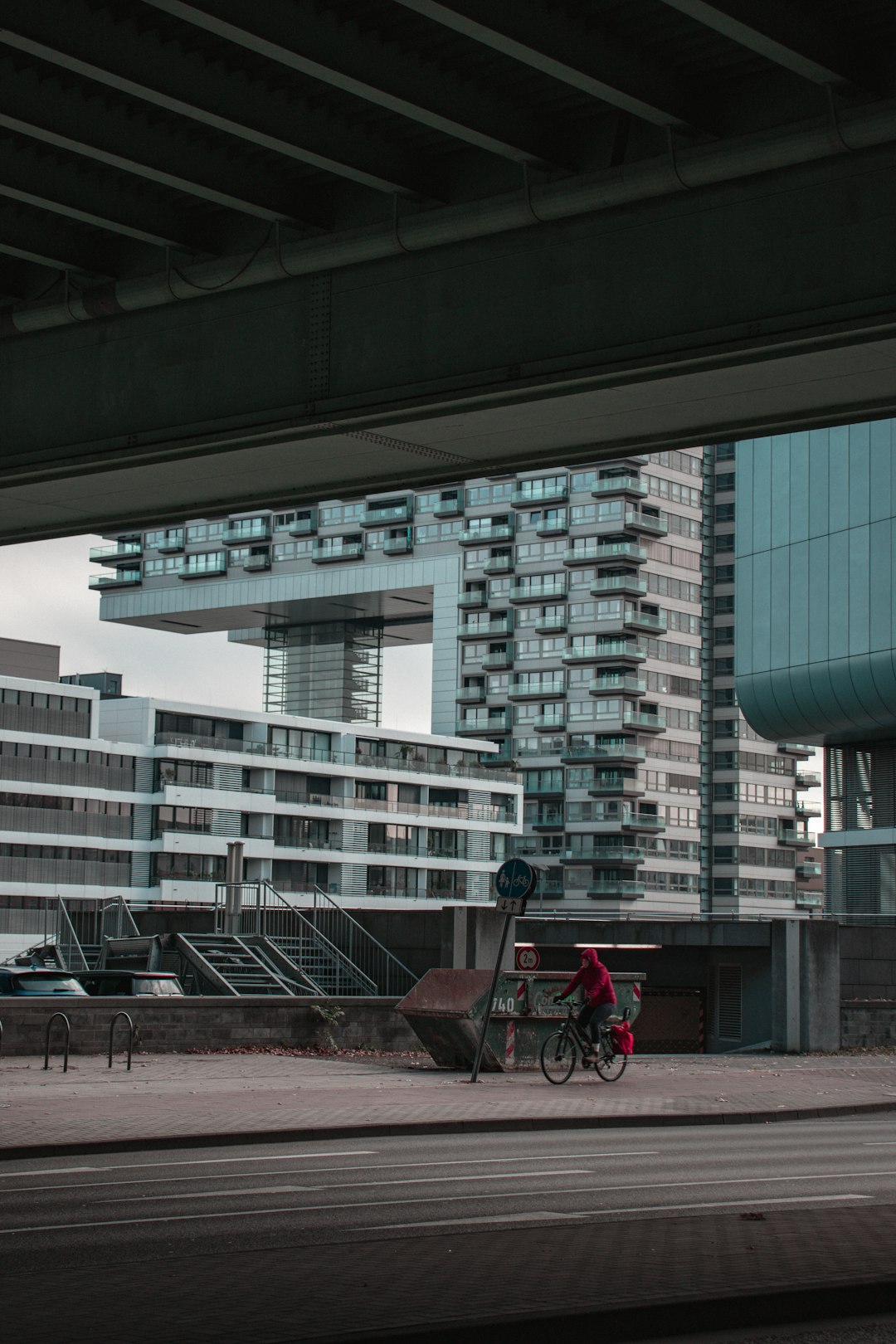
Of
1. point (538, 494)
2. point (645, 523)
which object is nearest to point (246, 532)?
point (538, 494)

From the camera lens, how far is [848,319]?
10492mm

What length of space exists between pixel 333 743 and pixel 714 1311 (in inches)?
3976

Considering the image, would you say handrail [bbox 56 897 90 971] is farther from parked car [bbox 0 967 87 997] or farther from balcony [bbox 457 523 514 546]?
balcony [bbox 457 523 514 546]

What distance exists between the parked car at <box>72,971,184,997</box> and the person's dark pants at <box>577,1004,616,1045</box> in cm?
899

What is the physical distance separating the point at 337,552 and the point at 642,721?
2849cm

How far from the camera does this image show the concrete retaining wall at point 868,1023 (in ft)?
110

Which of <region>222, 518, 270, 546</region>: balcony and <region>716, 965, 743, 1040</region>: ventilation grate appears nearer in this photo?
<region>716, 965, 743, 1040</region>: ventilation grate

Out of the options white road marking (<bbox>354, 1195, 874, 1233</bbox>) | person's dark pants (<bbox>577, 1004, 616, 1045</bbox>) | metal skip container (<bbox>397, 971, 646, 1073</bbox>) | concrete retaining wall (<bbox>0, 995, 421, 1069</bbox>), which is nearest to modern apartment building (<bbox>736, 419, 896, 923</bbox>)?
concrete retaining wall (<bbox>0, 995, 421, 1069</bbox>)

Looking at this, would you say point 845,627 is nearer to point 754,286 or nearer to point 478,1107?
point 478,1107

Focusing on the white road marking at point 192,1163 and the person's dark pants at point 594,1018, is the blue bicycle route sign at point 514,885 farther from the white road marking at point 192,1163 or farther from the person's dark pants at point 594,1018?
the white road marking at point 192,1163

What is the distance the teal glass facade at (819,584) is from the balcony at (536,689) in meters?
63.5

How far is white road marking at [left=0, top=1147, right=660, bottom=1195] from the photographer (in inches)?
506

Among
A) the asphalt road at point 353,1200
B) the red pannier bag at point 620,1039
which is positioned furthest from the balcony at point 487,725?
the asphalt road at point 353,1200

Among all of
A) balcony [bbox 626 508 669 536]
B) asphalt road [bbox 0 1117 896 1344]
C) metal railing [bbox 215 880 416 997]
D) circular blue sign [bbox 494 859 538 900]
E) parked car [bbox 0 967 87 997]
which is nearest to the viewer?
asphalt road [bbox 0 1117 896 1344]
